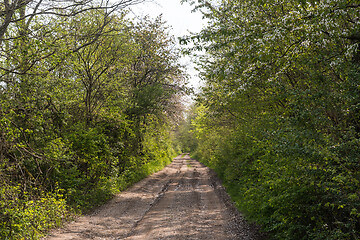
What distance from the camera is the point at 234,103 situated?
1241 centimetres

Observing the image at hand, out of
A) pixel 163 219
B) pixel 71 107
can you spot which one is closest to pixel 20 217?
pixel 163 219

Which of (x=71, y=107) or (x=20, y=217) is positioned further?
(x=71, y=107)

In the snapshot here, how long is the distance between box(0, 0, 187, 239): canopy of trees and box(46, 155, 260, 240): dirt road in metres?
0.81

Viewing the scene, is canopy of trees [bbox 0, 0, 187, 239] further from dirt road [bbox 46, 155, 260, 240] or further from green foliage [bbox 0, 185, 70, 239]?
dirt road [bbox 46, 155, 260, 240]

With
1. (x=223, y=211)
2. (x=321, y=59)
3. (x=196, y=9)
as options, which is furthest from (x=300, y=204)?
(x=196, y=9)

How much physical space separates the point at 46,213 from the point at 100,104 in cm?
693

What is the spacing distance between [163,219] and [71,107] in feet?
22.0

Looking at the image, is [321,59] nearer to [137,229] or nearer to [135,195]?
[137,229]

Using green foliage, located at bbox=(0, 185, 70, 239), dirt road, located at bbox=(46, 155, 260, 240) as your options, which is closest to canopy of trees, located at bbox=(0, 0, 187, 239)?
green foliage, located at bbox=(0, 185, 70, 239)

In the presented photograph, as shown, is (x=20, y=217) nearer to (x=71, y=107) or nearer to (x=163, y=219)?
(x=163, y=219)

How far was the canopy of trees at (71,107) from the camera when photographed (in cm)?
688

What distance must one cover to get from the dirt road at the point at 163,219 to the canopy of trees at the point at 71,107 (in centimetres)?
81

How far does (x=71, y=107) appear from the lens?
498 inches

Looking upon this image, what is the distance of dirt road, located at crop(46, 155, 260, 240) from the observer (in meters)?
7.86
